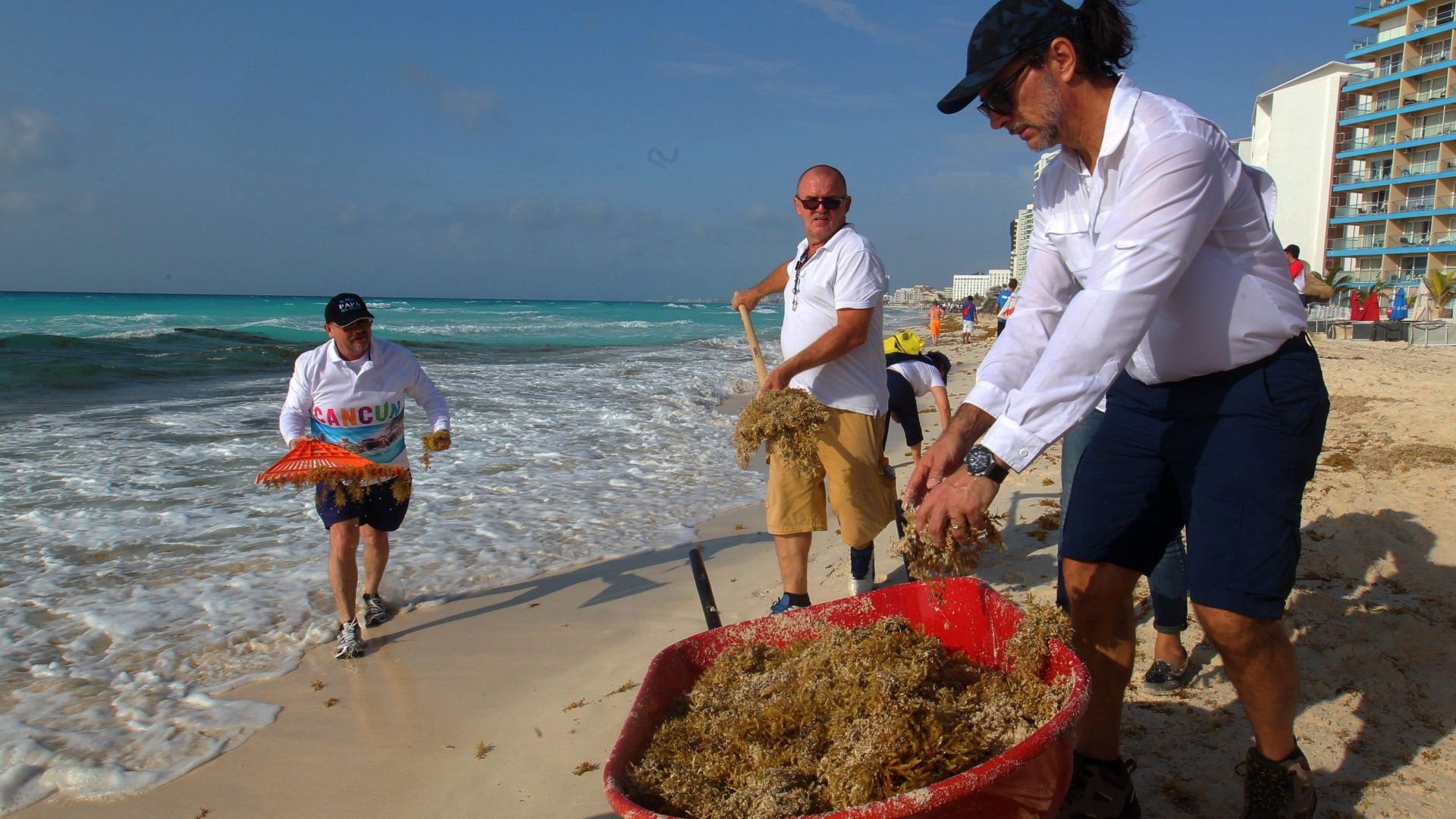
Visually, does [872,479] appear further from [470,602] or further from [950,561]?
[470,602]

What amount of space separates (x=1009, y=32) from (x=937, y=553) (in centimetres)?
127

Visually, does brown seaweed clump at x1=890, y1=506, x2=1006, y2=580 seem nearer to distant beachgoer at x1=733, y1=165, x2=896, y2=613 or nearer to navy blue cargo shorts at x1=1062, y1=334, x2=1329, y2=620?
navy blue cargo shorts at x1=1062, y1=334, x2=1329, y2=620

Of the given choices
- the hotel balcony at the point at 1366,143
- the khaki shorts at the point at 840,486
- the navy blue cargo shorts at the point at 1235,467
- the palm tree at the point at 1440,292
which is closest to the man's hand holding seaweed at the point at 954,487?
the navy blue cargo shorts at the point at 1235,467

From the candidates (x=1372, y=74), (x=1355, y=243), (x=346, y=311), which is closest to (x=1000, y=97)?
(x=346, y=311)

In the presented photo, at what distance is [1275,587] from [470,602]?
4541 mm

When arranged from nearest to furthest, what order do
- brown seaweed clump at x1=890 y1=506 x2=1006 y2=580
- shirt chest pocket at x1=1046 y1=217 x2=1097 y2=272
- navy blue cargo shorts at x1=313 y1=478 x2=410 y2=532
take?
brown seaweed clump at x1=890 y1=506 x2=1006 y2=580
shirt chest pocket at x1=1046 y1=217 x2=1097 y2=272
navy blue cargo shorts at x1=313 y1=478 x2=410 y2=532

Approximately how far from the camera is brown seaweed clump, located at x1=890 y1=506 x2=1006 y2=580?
199 cm

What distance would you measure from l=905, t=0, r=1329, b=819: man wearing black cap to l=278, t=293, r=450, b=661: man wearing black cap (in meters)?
3.80

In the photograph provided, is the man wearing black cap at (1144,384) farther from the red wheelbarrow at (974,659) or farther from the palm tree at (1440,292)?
the palm tree at (1440,292)

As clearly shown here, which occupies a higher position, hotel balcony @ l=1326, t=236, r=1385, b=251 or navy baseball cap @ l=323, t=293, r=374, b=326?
hotel balcony @ l=1326, t=236, r=1385, b=251

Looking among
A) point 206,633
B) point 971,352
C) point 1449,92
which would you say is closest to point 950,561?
point 206,633

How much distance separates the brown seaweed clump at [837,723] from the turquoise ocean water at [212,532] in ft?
8.83

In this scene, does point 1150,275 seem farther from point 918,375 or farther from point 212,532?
point 212,532

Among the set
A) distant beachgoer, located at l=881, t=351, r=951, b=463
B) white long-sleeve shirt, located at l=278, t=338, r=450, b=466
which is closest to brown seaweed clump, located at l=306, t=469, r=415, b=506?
white long-sleeve shirt, located at l=278, t=338, r=450, b=466
